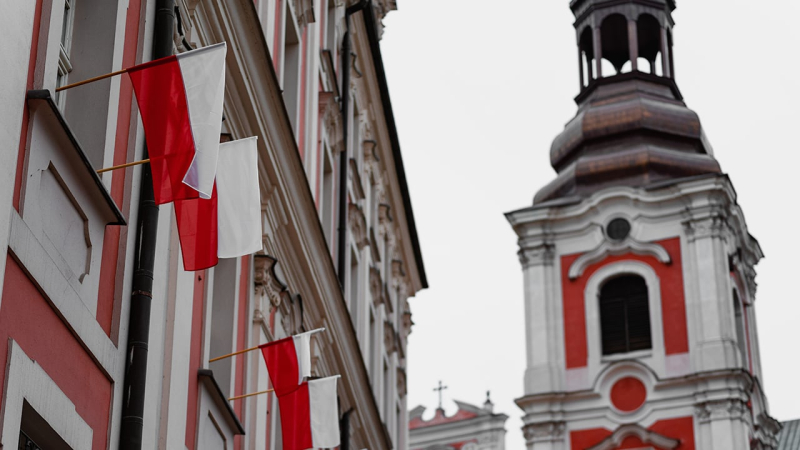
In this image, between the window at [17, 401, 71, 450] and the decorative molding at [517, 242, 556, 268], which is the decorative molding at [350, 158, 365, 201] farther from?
the decorative molding at [517, 242, 556, 268]

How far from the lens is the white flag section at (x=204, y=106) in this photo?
25.6 ft

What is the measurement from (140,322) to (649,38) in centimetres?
3926

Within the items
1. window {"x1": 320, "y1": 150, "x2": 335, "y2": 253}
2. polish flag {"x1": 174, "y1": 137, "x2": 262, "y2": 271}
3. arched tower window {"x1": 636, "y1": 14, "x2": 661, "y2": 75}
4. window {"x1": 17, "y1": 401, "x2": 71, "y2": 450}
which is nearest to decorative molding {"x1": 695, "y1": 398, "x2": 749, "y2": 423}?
arched tower window {"x1": 636, "y1": 14, "x2": 661, "y2": 75}

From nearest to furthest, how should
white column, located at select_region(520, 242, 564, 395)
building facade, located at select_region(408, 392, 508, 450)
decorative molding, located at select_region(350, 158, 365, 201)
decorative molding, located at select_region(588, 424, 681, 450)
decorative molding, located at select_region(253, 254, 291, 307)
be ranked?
decorative molding, located at select_region(253, 254, 291, 307), decorative molding, located at select_region(350, 158, 365, 201), decorative molding, located at select_region(588, 424, 681, 450), white column, located at select_region(520, 242, 564, 395), building facade, located at select_region(408, 392, 508, 450)

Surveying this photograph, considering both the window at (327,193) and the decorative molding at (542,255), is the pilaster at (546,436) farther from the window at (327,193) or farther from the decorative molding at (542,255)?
the window at (327,193)

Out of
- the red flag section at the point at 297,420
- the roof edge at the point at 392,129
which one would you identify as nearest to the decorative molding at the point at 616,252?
the roof edge at the point at 392,129

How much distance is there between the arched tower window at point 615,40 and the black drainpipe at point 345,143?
27.0 meters

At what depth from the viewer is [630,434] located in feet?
126

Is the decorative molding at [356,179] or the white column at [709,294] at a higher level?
the white column at [709,294]

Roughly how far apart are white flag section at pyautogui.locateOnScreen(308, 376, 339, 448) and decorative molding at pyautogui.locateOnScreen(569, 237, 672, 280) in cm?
2813

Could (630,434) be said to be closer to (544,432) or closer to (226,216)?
(544,432)

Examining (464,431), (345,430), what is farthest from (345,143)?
(464,431)

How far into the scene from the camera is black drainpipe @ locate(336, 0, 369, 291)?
17234 mm

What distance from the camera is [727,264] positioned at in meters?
38.9
